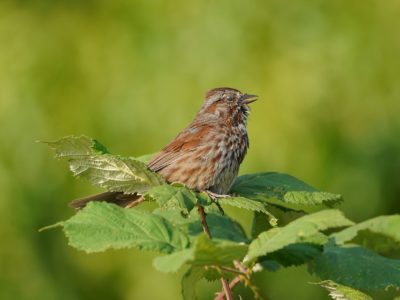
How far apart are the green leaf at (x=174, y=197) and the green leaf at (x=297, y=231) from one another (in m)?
0.24

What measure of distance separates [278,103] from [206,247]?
3.28m

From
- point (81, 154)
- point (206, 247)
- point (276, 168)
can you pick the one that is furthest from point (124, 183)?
point (276, 168)

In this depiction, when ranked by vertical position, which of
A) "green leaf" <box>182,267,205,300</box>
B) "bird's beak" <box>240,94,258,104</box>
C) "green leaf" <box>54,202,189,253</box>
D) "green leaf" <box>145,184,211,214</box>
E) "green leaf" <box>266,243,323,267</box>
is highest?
"bird's beak" <box>240,94,258,104</box>

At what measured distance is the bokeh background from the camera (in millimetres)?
5023

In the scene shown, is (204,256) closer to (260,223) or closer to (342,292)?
(342,292)

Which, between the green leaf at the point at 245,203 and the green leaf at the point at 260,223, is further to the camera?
the green leaf at the point at 260,223

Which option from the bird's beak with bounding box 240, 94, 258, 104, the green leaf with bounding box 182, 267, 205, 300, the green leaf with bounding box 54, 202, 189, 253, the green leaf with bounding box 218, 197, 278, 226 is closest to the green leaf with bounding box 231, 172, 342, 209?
the green leaf with bounding box 218, 197, 278, 226

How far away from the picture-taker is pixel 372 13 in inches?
206

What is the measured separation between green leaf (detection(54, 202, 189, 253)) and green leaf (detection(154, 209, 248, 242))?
55cm

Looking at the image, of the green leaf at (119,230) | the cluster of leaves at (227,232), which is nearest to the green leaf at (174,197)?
the cluster of leaves at (227,232)

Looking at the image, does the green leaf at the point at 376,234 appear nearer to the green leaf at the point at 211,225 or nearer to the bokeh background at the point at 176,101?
the green leaf at the point at 211,225

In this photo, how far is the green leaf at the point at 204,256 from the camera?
5.76 ft

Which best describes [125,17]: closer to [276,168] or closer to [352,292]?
[276,168]

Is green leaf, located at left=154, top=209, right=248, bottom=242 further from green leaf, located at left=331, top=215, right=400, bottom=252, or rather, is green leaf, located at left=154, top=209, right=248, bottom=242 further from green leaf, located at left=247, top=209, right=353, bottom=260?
green leaf, located at left=247, top=209, right=353, bottom=260
